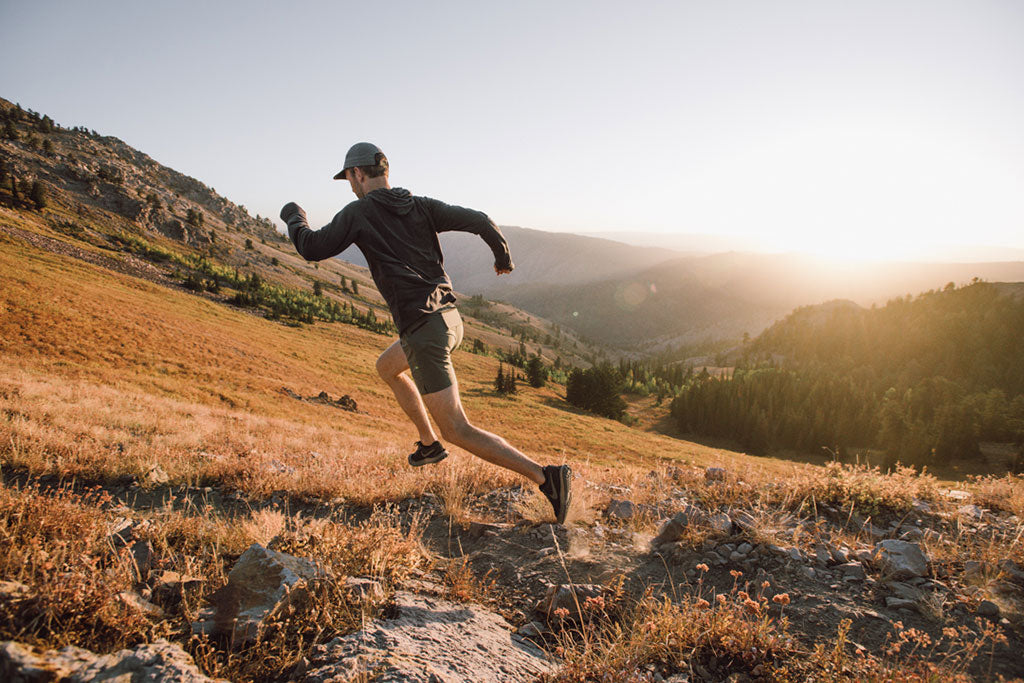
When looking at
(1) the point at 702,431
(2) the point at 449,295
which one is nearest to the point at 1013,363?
(1) the point at 702,431

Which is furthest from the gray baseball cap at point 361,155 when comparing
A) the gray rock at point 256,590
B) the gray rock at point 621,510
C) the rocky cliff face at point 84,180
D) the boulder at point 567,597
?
the rocky cliff face at point 84,180

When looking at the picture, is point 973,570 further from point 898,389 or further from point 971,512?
point 898,389

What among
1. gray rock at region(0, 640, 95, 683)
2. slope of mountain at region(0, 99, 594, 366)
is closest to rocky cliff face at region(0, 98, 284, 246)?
slope of mountain at region(0, 99, 594, 366)

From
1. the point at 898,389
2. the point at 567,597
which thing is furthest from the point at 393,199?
the point at 898,389

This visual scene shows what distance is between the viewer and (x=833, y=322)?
119 m

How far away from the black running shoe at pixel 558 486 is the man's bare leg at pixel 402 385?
4.27 feet

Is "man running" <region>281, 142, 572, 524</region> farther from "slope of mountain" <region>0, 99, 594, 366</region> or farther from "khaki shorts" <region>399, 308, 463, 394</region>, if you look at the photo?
"slope of mountain" <region>0, 99, 594, 366</region>

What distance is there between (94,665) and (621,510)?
4.63m

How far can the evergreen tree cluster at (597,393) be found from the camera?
73062 mm

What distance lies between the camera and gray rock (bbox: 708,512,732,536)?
4.59 meters

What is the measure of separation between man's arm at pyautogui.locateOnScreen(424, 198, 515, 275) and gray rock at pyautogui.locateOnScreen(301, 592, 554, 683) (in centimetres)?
310

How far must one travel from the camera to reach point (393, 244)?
406 centimetres

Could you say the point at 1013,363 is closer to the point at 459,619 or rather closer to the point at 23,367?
the point at 459,619

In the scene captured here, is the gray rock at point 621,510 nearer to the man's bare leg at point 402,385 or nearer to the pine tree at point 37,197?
the man's bare leg at point 402,385
